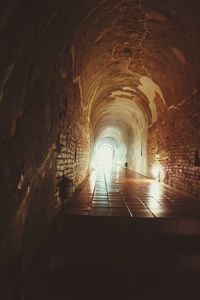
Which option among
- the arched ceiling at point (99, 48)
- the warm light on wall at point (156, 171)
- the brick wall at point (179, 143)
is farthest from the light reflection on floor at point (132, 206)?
the warm light on wall at point (156, 171)

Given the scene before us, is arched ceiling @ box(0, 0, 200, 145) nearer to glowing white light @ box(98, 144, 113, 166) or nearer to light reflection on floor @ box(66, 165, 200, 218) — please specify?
light reflection on floor @ box(66, 165, 200, 218)

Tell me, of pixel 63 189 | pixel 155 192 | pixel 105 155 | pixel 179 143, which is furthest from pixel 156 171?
pixel 105 155

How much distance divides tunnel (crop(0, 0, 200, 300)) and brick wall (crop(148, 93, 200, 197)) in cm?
3

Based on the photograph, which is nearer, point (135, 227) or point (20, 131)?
point (20, 131)

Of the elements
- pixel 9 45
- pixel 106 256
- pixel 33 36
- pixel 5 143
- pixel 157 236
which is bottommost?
pixel 106 256

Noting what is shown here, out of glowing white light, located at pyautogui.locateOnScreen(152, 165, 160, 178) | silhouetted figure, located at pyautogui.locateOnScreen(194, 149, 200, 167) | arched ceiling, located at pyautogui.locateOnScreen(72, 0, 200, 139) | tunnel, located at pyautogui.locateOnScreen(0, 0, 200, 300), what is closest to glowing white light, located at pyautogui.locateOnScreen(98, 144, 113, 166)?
glowing white light, located at pyautogui.locateOnScreen(152, 165, 160, 178)

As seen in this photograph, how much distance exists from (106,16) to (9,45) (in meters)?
3.44

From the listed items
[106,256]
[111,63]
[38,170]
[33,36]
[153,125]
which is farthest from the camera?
[153,125]

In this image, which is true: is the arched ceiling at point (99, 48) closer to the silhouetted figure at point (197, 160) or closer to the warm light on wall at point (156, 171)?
the silhouetted figure at point (197, 160)

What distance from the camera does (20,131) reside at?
2709 millimetres

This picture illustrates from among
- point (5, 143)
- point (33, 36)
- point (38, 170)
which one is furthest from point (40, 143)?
point (33, 36)

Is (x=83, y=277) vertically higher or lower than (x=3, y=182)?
lower

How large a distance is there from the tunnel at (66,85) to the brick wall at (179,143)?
0.03 m

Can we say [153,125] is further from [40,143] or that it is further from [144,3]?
[40,143]
